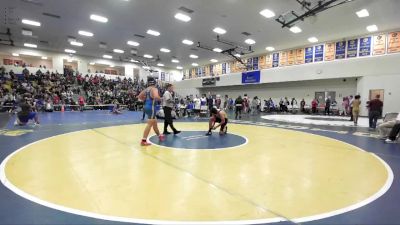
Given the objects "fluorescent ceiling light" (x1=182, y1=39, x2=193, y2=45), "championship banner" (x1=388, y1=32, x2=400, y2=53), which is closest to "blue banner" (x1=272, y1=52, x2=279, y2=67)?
"fluorescent ceiling light" (x1=182, y1=39, x2=193, y2=45)

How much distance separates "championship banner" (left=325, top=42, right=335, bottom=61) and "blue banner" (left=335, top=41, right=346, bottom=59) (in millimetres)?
294

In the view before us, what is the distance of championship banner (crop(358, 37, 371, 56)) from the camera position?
17016 millimetres

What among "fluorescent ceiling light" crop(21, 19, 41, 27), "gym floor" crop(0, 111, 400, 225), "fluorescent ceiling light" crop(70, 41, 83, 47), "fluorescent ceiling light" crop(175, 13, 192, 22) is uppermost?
"fluorescent ceiling light" crop(70, 41, 83, 47)

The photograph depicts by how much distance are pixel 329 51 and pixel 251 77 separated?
7.68m

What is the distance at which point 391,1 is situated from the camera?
37.1 feet

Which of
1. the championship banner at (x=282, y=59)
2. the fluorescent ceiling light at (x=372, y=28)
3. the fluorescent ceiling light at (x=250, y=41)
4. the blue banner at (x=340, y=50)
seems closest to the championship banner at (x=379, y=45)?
the fluorescent ceiling light at (x=372, y=28)

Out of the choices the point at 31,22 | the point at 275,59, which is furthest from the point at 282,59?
the point at 31,22

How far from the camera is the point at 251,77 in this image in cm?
2452

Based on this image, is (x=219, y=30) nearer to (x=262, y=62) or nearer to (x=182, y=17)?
(x=182, y=17)

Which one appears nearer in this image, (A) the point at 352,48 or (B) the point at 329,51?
(A) the point at 352,48

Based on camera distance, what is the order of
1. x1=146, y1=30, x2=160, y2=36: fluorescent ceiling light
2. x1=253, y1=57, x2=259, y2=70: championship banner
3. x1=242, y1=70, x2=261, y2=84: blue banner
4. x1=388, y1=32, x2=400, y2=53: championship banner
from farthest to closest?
1. x1=253, y1=57, x2=259, y2=70: championship banner
2. x1=242, y1=70, x2=261, y2=84: blue banner
3. x1=146, y1=30, x2=160, y2=36: fluorescent ceiling light
4. x1=388, y1=32, x2=400, y2=53: championship banner

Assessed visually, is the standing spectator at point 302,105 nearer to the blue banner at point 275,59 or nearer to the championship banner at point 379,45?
the blue banner at point 275,59

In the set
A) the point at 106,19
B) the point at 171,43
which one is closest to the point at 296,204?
the point at 106,19

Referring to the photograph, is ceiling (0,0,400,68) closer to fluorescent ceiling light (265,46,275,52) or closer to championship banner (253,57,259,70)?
fluorescent ceiling light (265,46,275,52)
